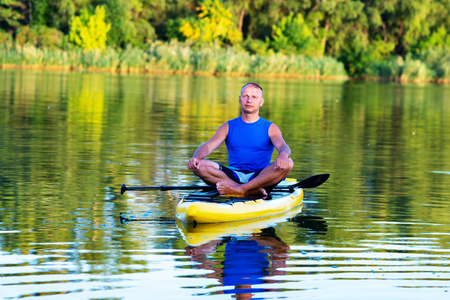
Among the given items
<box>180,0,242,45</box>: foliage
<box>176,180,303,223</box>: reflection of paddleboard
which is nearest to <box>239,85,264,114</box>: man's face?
<box>176,180,303,223</box>: reflection of paddleboard

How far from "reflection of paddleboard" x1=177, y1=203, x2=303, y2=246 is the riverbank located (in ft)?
162

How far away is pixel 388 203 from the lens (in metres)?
10.4

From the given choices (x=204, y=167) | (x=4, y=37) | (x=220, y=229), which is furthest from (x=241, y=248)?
(x=4, y=37)

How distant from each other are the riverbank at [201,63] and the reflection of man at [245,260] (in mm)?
50506

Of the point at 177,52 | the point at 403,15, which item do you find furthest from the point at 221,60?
the point at 403,15

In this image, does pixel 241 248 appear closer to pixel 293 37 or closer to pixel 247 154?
pixel 247 154

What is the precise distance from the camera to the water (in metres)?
6.30

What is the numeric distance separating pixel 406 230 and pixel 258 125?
2.01m

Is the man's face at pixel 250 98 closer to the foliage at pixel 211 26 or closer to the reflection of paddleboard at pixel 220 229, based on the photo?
the reflection of paddleboard at pixel 220 229

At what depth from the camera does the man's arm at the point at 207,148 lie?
9195 millimetres

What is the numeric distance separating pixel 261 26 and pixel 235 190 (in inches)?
2885

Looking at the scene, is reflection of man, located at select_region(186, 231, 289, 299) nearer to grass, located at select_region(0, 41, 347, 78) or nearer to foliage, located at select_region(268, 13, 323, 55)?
grass, located at select_region(0, 41, 347, 78)

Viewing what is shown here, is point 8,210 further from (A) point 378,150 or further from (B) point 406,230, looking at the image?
(A) point 378,150

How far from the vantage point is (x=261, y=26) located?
81562mm
